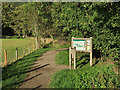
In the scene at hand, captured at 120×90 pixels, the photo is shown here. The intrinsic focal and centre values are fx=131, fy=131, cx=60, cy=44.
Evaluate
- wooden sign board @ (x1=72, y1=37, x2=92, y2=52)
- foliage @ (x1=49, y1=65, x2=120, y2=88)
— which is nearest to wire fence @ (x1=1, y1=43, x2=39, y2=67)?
wooden sign board @ (x1=72, y1=37, x2=92, y2=52)

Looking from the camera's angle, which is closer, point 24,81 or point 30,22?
point 24,81

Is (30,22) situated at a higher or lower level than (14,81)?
higher

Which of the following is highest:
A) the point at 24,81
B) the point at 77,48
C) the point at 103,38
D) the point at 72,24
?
the point at 72,24

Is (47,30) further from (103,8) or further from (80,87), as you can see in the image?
(80,87)

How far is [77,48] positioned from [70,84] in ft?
11.7

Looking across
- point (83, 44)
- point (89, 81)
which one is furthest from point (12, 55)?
point (89, 81)

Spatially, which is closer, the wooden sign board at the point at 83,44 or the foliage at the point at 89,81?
the foliage at the point at 89,81

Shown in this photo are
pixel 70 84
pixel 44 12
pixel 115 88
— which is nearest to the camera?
pixel 115 88

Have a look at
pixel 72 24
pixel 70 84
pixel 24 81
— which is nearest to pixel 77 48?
pixel 72 24

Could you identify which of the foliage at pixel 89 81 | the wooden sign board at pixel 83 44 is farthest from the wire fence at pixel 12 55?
A: the foliage at pixel 89 81

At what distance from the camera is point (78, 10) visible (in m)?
9.25

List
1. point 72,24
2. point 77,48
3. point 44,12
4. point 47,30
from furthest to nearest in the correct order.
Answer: point 47,30, point 44,12, point 72,24, point 77,48

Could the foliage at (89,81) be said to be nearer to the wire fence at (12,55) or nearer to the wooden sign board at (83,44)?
the wooden sign board at (83,44)

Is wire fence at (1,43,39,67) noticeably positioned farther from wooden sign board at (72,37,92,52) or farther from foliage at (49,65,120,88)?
foliage at (49,65,120,88)
